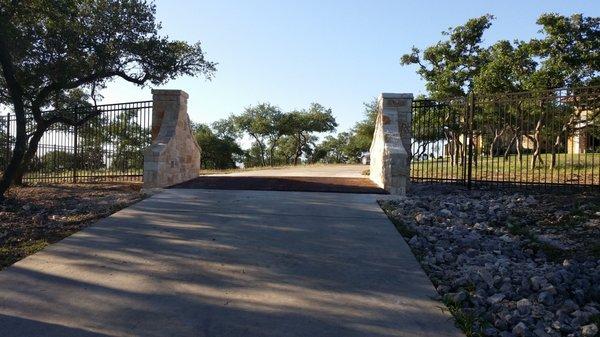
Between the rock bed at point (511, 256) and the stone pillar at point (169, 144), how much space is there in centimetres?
479

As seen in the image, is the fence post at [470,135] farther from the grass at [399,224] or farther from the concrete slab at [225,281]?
the concrete slab at [225,281]

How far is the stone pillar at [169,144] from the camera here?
10.2 meters

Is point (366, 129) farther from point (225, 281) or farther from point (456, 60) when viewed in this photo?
point (225, 281)

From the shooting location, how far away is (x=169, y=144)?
10797mm

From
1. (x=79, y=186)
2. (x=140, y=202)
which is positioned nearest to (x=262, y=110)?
(x=79, y=186)

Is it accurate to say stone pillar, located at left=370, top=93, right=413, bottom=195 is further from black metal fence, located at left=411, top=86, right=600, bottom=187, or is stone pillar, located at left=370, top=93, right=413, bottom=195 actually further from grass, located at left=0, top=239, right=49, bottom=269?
grass, located at left=0, top=239, right=49, bottom=269

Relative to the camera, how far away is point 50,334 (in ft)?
12.7

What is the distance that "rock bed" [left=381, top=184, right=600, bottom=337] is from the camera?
4147mm

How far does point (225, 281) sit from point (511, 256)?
11.4 feet

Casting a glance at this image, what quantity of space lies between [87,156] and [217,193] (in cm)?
761

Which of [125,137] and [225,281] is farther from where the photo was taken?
[125,137]

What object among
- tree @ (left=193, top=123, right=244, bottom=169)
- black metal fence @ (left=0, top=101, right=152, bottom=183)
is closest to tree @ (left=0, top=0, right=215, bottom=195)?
black metal fence @ (left=0, top=101, right=152, bottom=183)

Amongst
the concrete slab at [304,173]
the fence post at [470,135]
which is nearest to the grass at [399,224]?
the fence post at [470,135]

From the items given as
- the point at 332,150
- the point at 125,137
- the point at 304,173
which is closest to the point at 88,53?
the point at 125,137
